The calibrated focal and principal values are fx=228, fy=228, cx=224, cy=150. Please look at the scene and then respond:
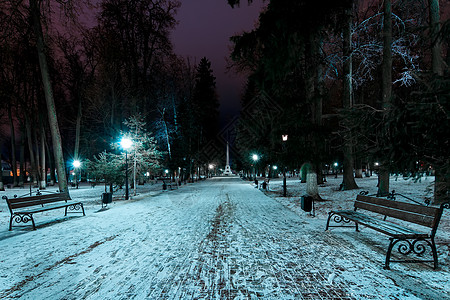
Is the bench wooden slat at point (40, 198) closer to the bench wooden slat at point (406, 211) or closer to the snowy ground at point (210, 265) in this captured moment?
the snowy ground at point (210, 265)

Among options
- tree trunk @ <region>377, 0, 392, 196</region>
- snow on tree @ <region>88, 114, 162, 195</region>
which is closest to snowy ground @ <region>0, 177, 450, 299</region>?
tree trunk @ <region>377, 0, 392, 196</region>

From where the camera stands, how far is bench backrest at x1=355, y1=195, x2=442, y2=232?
3912 millimetres

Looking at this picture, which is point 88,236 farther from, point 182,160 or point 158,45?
point 182,160

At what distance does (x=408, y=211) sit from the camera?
463 centimetres

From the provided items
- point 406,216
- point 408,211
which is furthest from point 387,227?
point 408,211

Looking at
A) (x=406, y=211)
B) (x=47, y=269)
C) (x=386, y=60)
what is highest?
(x=386, y=60)

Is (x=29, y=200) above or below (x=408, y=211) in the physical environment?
below

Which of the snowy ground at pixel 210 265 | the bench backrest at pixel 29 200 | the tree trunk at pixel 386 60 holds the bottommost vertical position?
the snowy ground at pixel 210 265

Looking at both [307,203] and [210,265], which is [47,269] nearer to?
[210,265]

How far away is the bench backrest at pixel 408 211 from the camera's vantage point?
154 inches

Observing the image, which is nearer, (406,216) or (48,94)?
(406,216)

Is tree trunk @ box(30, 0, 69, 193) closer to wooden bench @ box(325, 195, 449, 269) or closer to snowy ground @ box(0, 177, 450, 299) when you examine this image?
snowy ground @ box(0, 177, 450, 299)

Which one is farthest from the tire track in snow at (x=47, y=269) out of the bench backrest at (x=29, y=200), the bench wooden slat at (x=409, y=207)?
the bench wooden slat at (x=409, y=207)

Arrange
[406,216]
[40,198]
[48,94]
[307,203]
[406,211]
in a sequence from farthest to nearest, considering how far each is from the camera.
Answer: [48,94] → [307,203] → [40,198] → [406,211] → [406,216]
